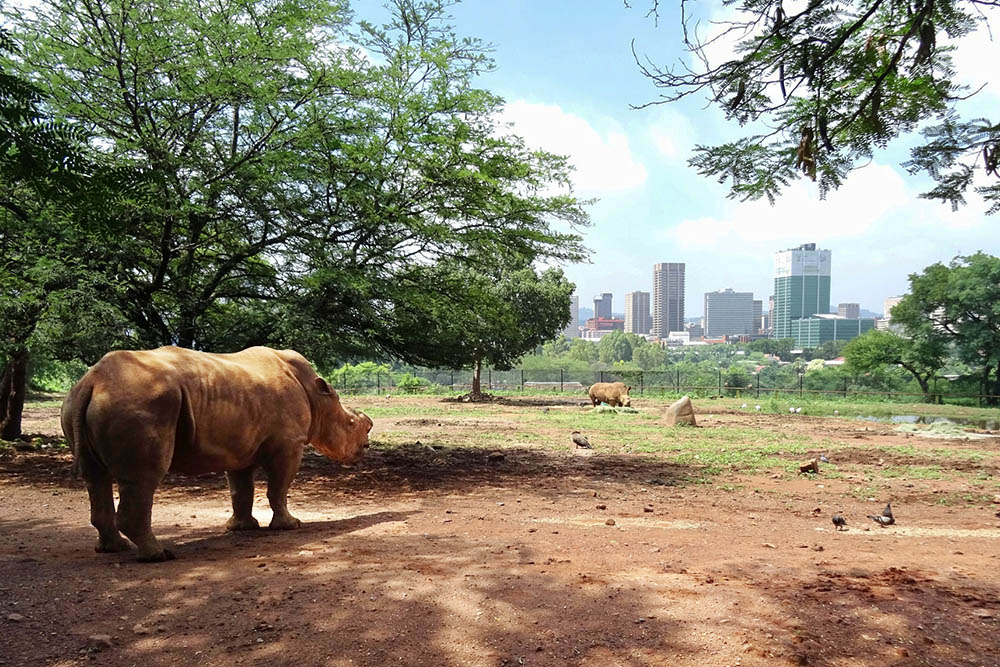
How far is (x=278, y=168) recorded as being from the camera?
422 inches

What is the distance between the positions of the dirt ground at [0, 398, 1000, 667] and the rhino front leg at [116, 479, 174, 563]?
0.64ft

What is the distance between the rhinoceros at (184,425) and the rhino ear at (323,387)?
15 mm

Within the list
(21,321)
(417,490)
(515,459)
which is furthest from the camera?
(515,459)

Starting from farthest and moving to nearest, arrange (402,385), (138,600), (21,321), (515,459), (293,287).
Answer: (402,385), (515,459), (293,287), (21,321), (138,600)

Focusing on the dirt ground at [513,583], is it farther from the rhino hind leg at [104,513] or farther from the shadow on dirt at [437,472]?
the shadow on dirt at [437,472]

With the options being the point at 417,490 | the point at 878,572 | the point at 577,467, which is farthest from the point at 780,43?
the point at 577,467

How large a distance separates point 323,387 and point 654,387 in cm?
3709

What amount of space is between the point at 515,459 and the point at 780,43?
31.9 ft

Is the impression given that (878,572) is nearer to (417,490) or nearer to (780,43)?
(780,43)

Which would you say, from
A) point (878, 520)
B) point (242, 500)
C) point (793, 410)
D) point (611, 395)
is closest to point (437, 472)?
point (242, 500)

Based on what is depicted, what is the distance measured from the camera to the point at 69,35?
10.5 metres

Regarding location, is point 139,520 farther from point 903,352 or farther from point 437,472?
point 903,352

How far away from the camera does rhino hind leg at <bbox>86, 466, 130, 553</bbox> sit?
572cm

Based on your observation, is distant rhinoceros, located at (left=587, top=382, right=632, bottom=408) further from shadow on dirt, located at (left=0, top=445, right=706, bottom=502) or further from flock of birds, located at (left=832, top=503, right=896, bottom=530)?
flock of birds, located at (left=832, top=503, right=896, bottom=530)
